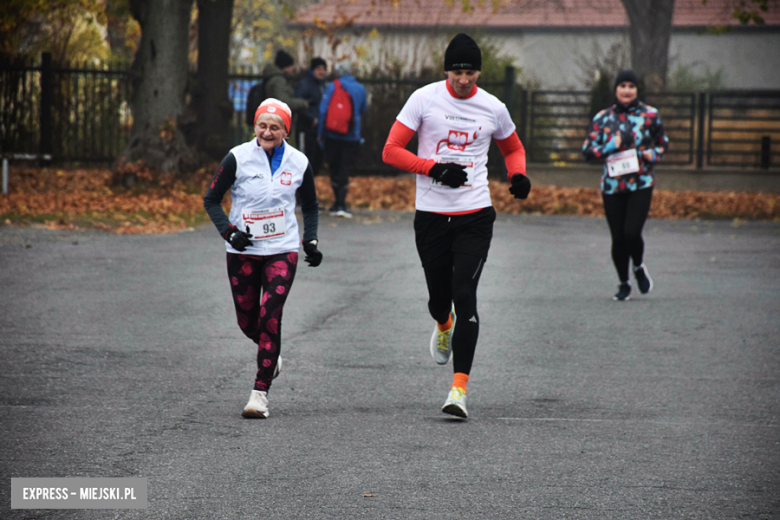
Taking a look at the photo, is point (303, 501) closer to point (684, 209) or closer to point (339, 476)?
point (339, 476)

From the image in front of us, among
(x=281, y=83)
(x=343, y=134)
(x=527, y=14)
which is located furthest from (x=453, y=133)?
(x=527, y=14)

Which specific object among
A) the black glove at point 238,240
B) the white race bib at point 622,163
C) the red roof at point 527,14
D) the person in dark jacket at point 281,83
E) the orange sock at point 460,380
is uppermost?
the red roof at point 527,14

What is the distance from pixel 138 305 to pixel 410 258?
160 inches

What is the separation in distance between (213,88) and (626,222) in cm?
1370

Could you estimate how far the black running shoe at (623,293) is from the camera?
9344 mm

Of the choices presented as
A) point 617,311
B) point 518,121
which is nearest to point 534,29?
point 518,121

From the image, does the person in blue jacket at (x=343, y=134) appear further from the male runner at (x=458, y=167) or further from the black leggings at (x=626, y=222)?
the male runner at (x=458, y=167)

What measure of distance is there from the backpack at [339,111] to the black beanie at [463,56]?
8890 mm

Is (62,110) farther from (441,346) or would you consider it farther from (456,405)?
(456,405)

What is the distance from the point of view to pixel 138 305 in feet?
27.6

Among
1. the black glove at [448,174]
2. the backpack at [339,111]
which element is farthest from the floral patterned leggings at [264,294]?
the backpack at [339,111]

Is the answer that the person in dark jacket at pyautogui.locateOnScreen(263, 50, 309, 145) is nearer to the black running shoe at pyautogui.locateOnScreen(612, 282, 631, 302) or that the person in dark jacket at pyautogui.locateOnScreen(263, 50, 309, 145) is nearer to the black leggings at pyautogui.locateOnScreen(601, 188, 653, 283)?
the black leggings at pyautogui.locateOnScreen(601, 188, 653, 283)

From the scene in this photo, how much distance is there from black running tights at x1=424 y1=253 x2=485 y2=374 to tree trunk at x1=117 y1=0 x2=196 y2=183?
12.0 metres

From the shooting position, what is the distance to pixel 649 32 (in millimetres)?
29625
